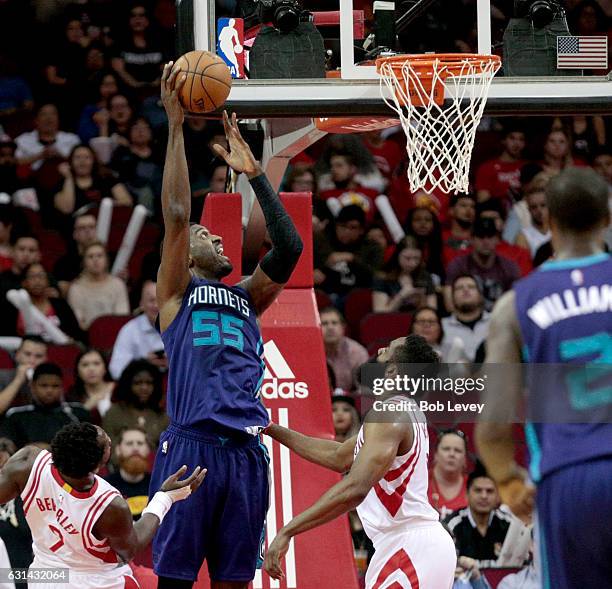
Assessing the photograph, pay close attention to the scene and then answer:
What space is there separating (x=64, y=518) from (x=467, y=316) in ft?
17.5

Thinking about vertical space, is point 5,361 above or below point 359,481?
below

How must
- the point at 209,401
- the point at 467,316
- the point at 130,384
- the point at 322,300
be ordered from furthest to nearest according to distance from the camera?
1. the point at 322,300
2. the point at 467,316
3. the point at 130,384
4. the point at 209,401

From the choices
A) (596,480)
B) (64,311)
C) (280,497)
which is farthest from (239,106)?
(64,311)

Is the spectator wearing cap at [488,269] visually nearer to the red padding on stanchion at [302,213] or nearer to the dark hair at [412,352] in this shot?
the red padding on stanchion at [302,213]

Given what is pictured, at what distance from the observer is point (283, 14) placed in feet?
22.0

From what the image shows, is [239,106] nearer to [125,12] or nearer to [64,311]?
[64,311]

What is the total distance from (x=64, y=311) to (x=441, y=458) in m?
3.79

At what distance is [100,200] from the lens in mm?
11430

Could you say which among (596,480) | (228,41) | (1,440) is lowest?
(1,440)

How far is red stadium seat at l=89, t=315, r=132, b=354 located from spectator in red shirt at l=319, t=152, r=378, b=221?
2340 millimetres

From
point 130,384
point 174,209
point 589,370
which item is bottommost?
point 130,384

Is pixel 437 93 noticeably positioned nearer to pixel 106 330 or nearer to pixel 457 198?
pixel 106 330

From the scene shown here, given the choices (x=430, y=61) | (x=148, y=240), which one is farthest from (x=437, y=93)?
(x=148, y=240)

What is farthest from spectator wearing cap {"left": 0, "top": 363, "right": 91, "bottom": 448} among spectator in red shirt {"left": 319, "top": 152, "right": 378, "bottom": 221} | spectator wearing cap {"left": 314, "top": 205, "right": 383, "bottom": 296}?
spectator in red shirt {"left": 319, "top": 152, "right": 378, "bottom": 221}
